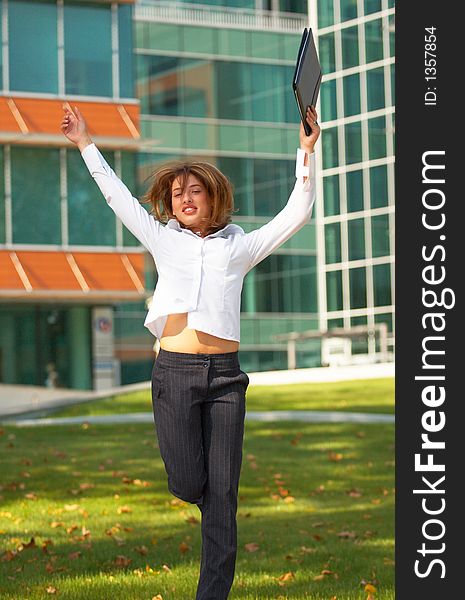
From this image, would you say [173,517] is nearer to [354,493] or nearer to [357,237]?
[354,493]

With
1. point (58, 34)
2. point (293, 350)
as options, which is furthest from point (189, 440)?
point (293, 350)

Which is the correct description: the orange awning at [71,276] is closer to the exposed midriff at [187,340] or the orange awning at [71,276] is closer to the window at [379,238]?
the window at [379,238]

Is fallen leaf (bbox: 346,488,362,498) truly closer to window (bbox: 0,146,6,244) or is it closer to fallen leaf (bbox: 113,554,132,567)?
fallen leaf (bbox: 113,554,132,567)

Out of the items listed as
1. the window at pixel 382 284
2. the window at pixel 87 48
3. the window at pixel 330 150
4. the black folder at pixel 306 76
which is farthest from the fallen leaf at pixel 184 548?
the window at pixel 330 150

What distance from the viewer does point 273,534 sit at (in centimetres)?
1034

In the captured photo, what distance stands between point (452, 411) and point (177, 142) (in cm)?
3958

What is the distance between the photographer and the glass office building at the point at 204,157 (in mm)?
36812

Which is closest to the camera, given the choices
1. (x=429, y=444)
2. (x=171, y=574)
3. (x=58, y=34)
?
(x=429, y=444)

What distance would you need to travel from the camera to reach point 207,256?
564cm

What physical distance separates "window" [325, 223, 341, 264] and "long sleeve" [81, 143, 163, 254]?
127 feet

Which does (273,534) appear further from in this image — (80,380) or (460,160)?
(80,380)

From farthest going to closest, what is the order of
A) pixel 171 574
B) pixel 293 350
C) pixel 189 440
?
pixel 293 350
pixel 171 574
pixel 189 440

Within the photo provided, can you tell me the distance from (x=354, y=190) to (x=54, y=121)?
11.1 m

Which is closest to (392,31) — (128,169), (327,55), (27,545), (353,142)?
(128,169)
